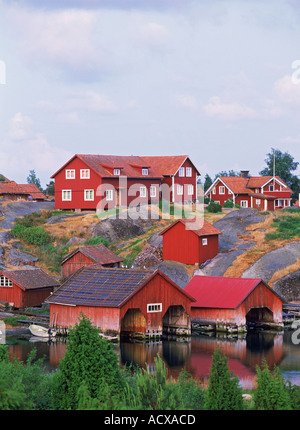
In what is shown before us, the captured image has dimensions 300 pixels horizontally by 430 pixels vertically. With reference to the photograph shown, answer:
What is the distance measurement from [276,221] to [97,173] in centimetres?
2087

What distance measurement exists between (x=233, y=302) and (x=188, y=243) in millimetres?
14262

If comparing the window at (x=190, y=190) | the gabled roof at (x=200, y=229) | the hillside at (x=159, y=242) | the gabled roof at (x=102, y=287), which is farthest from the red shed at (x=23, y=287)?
the window at (x=190, y=190)

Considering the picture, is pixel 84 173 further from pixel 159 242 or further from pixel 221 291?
pixel 221 291

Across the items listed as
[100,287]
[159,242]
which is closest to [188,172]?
[159,242]

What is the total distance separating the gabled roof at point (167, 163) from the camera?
280ft

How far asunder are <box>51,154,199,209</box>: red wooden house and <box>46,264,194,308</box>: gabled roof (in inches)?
1188

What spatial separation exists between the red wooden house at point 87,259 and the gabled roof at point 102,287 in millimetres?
7973

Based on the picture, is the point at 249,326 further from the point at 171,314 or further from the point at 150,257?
the point at 150,257

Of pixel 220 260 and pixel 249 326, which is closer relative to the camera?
pixel 249 326

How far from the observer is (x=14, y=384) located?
1884cm

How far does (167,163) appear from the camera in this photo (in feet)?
287

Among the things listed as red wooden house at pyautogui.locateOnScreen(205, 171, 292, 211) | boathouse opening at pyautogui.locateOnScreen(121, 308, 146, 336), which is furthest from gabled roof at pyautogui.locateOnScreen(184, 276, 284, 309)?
red wooden house at pyautogui.locateOnScreen(205, 171, 292, 211)

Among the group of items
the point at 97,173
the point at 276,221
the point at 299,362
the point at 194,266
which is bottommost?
the point at 299,362

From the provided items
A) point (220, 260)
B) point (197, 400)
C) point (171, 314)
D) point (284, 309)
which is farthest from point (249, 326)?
point (197, 400)
